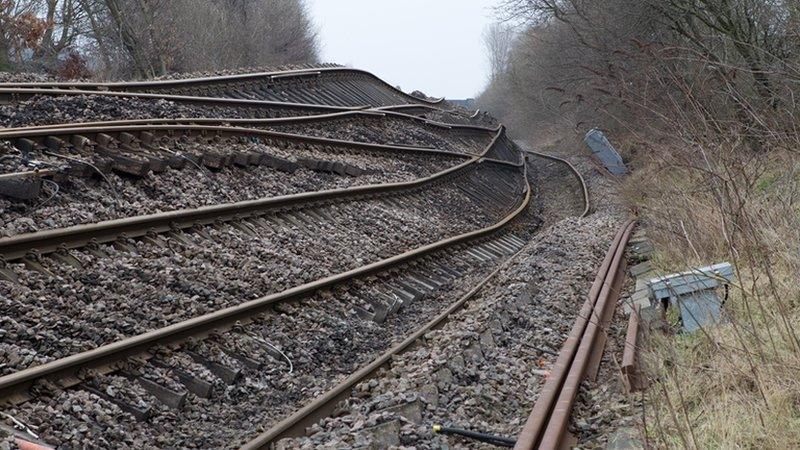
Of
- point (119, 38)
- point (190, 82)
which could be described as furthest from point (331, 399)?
point (119, 38)

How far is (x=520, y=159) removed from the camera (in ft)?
113

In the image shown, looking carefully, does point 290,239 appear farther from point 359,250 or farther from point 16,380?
point 16,380

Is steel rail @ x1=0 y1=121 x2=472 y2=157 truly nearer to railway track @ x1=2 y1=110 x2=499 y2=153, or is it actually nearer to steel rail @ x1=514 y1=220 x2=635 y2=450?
railway track @ x1=2 y1=110 x2=499 y2=153

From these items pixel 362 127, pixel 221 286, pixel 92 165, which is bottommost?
pixel 221 286

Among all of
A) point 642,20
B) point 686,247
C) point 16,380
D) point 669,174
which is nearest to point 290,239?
point 686,247

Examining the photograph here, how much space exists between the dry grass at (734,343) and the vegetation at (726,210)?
0.01 m

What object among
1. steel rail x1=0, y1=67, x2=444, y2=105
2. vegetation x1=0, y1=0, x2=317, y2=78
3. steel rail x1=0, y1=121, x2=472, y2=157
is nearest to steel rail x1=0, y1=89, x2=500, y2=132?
steel rail x1=0, y1=67, x2=444, y2=105

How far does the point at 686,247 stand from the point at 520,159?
2411 cm

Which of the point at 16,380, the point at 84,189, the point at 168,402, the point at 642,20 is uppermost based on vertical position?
the point at 642,20

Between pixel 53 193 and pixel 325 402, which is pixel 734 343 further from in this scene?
pixel 53 193

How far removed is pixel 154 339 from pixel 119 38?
91.3 ft

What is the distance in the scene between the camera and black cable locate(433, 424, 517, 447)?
18.7 feet

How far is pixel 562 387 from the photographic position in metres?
6.52

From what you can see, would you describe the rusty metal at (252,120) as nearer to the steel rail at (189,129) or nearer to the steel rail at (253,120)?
the steel rail at (253,120)
